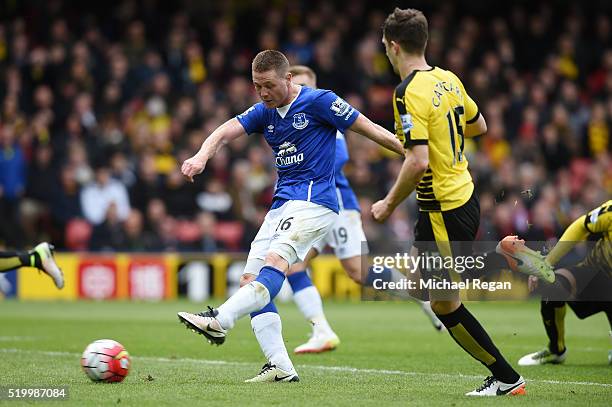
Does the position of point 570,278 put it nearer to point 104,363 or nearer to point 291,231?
point 291,231

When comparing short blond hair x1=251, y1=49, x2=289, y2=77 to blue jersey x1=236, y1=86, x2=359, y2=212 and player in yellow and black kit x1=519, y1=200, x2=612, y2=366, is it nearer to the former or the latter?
blue jersey x1=236, y1=86, x2=359, y2=212

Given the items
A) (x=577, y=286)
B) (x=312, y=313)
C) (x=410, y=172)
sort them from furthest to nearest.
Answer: (x=312, y=313)
(x=577, y=286)
(x=410, y=172)

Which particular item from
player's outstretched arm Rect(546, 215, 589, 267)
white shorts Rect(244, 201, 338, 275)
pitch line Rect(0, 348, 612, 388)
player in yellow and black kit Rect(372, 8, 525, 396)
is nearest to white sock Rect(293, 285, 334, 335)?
pitch line Rect(0, 348, 612, 388)

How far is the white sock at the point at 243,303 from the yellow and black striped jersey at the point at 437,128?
1.20m

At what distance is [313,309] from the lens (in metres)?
10.5

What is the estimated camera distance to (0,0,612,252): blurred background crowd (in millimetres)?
19125

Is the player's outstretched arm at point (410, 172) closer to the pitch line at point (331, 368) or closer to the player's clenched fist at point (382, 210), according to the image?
the player's clenched fist at point (382, 210)

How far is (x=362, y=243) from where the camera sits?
10.8 metres

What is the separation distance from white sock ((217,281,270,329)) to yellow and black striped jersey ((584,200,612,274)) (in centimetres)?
320

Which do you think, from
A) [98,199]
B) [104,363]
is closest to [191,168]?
[104,363]

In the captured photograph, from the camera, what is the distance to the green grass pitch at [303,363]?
6.90m

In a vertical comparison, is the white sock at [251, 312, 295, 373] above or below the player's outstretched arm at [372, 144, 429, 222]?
below

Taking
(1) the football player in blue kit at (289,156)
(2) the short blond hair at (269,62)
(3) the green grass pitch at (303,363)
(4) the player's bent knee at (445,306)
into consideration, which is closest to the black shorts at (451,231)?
(4) the player's bent knee at (445,306)

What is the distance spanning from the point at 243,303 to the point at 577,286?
12.0 ft
